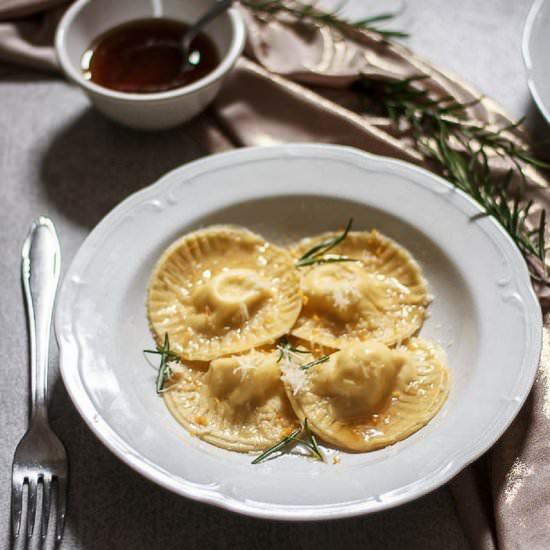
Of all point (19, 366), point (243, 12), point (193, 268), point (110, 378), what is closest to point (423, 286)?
point (193, 268)

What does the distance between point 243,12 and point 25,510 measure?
6.73 ft

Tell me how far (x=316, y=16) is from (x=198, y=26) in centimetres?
51

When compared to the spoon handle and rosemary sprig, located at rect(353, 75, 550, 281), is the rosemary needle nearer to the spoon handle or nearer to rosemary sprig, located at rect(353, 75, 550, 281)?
rosemary sprig, located at rect(353, 75, 550, 281)

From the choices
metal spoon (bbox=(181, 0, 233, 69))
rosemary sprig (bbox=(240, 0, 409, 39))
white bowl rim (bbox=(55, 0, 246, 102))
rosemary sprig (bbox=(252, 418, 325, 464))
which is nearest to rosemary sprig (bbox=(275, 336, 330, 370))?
rosemary sprig (bbox=(252, 418, 325, 464))

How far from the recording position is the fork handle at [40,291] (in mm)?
2139

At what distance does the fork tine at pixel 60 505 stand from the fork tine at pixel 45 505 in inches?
0.8

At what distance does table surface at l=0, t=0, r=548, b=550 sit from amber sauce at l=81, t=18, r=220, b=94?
0.62ft

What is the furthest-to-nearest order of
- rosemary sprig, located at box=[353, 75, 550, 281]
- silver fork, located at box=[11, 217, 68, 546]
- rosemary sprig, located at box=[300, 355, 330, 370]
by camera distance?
rosemary sprig, located at box=[353, 75, 550, 281], rosemary sprig, located at box=[300, 355, 330, 370], silver fork, located at box=[11, 217, 68, 546]

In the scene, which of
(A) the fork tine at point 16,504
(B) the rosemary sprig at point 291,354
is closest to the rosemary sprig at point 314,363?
(B) the rosemary sprig at point 291,354

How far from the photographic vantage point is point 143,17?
9.61 ft

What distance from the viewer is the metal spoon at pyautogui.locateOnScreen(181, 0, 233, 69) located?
2.80 meters

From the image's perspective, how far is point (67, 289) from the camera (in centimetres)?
214

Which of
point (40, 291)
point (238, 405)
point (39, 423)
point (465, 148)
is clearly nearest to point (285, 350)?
point (238, 405)

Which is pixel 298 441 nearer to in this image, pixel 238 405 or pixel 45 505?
pixel 238 405
